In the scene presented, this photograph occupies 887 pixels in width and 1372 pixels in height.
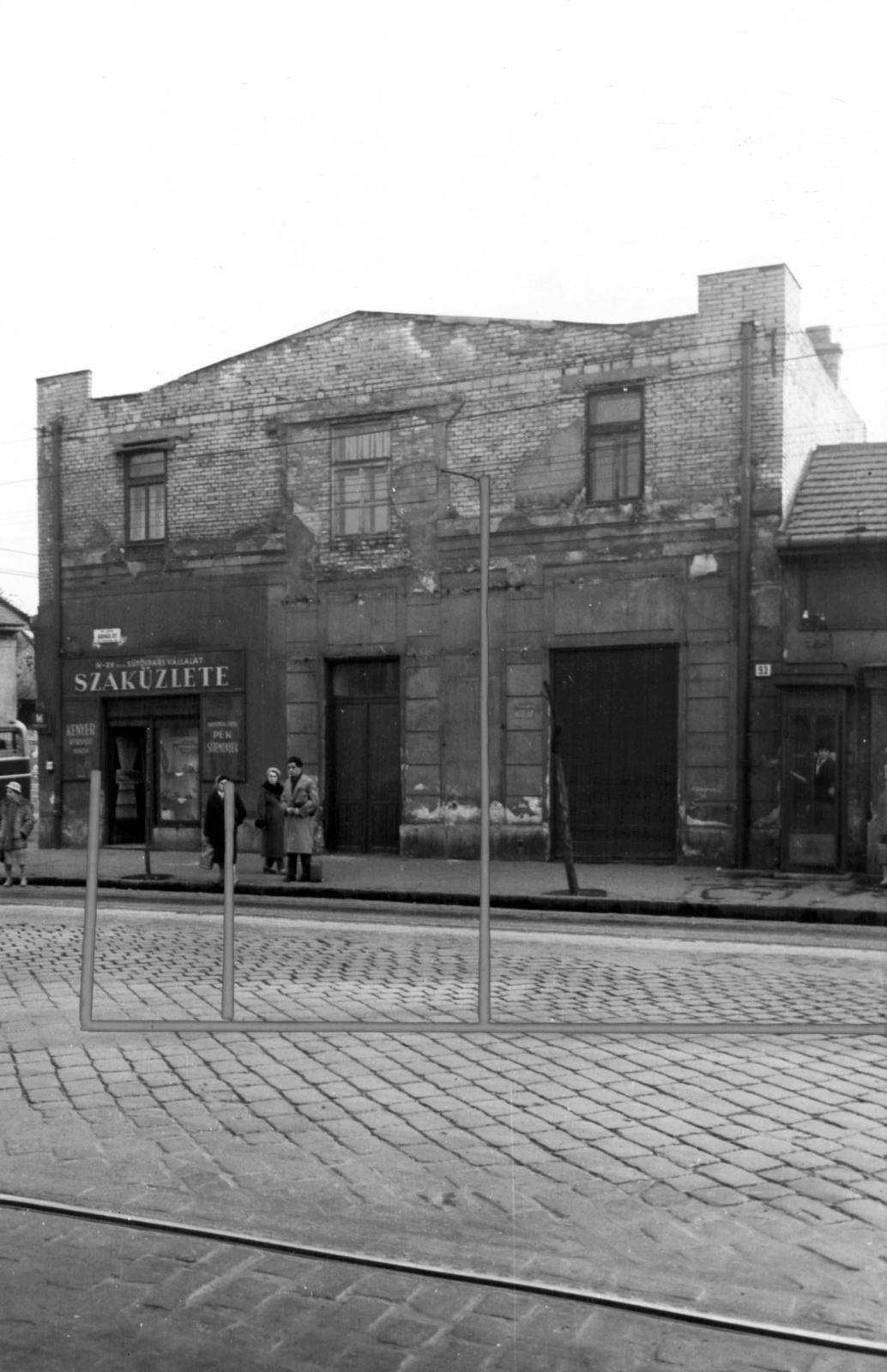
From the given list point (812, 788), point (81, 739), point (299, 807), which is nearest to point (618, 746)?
point (812, 788)

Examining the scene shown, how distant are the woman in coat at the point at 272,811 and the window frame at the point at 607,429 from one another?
1.61 m

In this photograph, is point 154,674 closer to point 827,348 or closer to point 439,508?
point 439,508

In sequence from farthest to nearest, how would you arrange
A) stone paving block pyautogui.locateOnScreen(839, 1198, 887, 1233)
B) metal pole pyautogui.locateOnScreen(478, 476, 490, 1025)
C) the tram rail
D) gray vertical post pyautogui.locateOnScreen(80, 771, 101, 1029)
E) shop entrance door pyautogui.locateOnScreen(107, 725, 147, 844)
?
shop entrance door pyautogui.locateOnScreen(107, 725, 147, 844)
metal pole pyautogui.locateOnScreen(478, 476, 490, 1025)
gray vertical post pyautogui.locateOnScreen(80, 771, 101, 1029)
stone paving block pyautogui.locateOnScreen(839, 1198, 887, 1233)
the tram rail

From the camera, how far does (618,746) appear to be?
190 inches

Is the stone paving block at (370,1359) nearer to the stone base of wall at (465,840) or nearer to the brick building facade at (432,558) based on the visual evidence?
the stone base of wall at (465,840)

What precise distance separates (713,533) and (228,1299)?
A: 3.05 metres

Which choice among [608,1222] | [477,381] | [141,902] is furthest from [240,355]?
[608,1222]

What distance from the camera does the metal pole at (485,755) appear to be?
11.7ft

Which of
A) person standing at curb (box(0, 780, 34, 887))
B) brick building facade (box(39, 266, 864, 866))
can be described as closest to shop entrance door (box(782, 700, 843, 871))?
brick building facade (box(39, 266, 864, 866))

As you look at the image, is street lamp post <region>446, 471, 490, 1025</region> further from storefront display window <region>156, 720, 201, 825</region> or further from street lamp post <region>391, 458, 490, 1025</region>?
storefront display window <region>156, 720, 201, 825</region>

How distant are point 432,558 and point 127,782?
1471mm

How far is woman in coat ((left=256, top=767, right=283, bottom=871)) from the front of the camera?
14.7ft

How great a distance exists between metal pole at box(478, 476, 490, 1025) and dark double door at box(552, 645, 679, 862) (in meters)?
0.30

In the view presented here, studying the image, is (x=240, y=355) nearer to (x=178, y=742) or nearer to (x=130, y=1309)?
(x=178, y=742)
